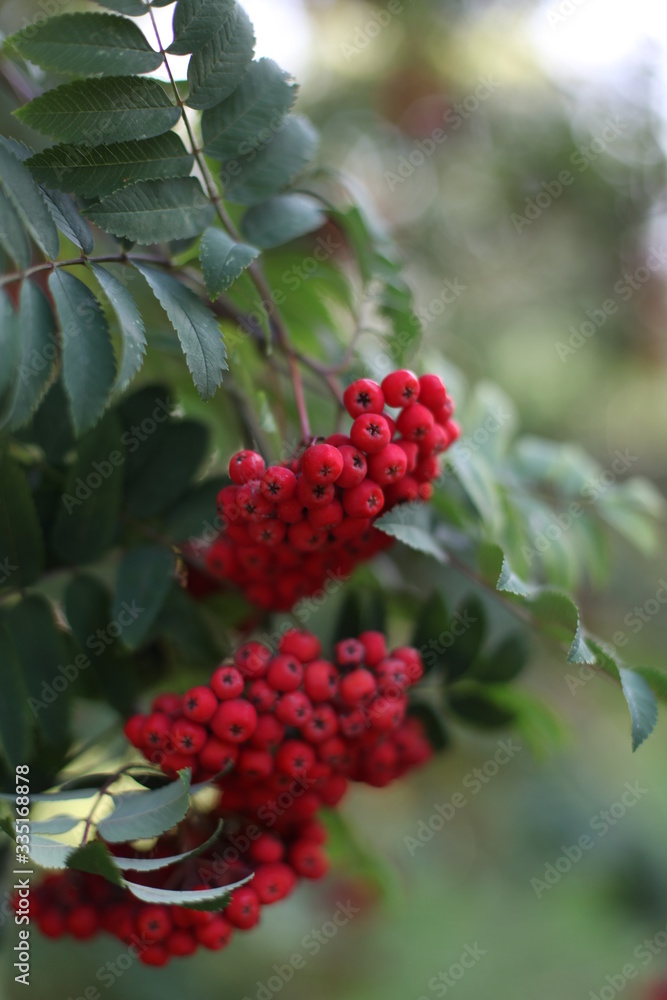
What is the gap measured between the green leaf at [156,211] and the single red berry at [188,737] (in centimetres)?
58

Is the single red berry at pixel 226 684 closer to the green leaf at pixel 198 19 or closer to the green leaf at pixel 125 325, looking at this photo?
the green leaf at pixel 125 325

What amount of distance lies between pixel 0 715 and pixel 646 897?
272 cm

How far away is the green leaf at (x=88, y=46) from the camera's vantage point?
80cm

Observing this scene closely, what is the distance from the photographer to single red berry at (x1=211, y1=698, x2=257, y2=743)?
3.01ft

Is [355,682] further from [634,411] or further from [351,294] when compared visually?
[634,411]

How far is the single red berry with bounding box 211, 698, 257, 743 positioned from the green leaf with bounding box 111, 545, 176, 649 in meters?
0.17

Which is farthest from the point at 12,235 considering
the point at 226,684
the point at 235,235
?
the point at 226,684

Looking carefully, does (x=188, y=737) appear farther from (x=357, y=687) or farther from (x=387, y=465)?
(x=387, y=465)

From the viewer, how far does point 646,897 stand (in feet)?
9.15

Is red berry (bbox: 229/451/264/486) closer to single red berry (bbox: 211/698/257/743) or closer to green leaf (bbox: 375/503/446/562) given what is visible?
green leaf (bbox: 375/503/446/562)

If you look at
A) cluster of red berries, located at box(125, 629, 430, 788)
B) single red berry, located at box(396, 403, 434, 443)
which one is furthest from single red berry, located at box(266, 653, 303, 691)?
single red berry, located at box(396, 403, 434, 443)

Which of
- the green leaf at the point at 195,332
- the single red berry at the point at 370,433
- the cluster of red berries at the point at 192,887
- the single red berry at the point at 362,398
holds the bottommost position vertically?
the cluster of red berries at the point at 192,887

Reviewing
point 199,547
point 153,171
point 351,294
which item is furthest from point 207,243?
point 199,547

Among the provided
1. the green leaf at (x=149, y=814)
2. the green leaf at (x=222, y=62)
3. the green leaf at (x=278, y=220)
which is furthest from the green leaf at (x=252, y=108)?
the green leaf at (x=149, y=814)
